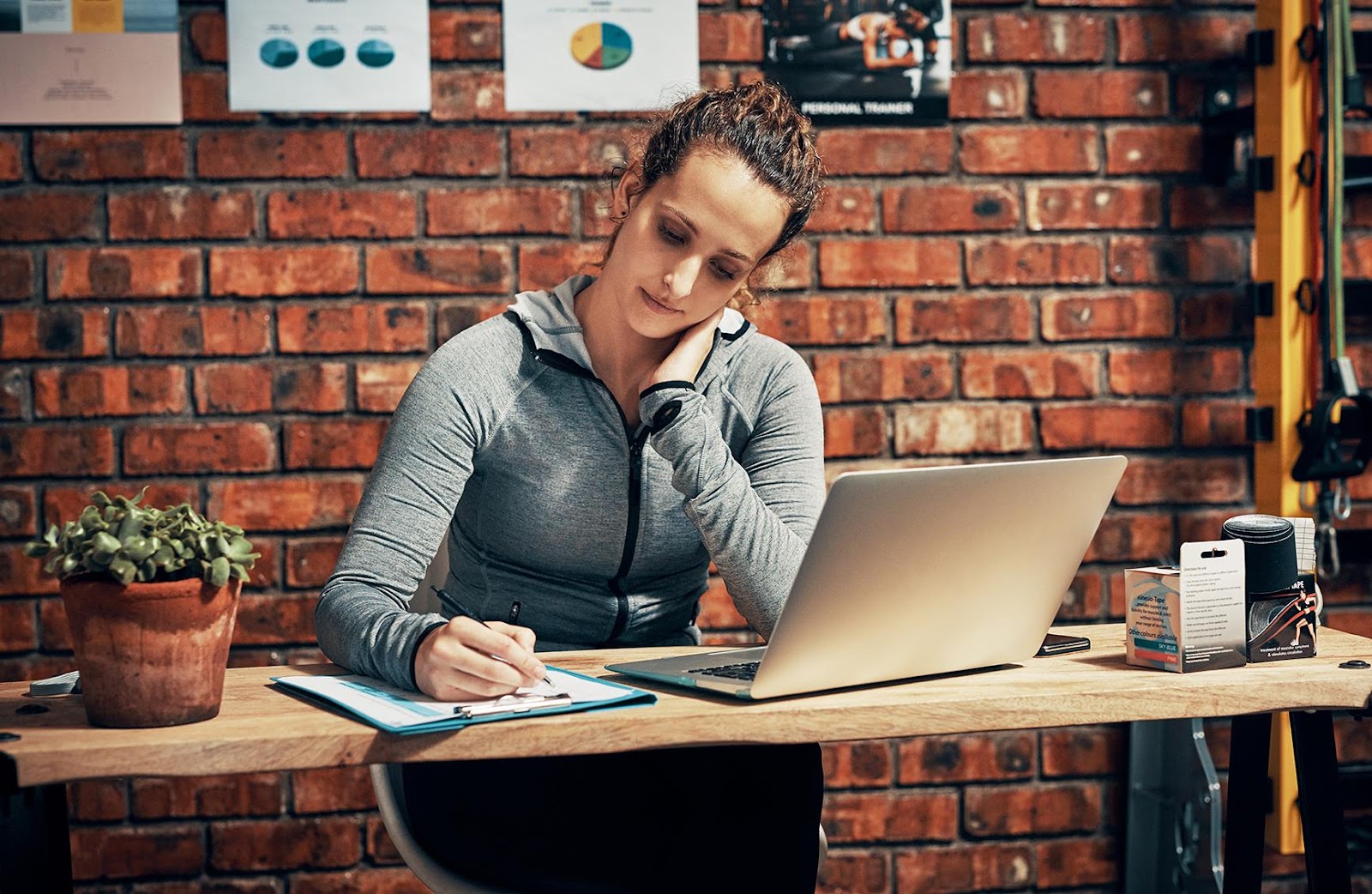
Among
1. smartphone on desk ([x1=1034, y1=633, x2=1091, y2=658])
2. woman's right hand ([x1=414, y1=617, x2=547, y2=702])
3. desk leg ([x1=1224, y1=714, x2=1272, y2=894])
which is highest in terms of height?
woman's right hand ([x1=414, y1=617, x2=547, y2=702])

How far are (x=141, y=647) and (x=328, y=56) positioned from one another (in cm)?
124

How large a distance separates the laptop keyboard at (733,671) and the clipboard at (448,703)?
0.07 m

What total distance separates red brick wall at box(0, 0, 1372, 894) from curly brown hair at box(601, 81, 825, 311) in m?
0.53

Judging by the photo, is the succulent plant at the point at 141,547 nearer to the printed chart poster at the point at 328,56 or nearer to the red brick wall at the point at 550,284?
the red brick wall at the point at 550,284

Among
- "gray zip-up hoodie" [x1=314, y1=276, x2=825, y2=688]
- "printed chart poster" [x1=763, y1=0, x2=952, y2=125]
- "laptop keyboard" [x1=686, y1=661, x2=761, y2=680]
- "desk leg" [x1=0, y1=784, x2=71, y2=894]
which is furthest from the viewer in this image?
"printed chart poster" [x1=763, y1=0, x2=952, y2=125]

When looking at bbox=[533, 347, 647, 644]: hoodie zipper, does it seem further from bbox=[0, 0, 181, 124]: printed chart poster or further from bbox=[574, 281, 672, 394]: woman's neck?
bbox=[0, 0, 181, 124]: printed chart poster

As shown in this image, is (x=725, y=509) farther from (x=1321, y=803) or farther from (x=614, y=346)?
(x=1321, y=803)

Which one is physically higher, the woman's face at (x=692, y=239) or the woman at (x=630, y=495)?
the woman's face at (x=692, y=239)

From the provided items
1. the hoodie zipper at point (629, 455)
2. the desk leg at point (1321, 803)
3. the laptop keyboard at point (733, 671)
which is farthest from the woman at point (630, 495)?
the desk leg at point (1321, 803)

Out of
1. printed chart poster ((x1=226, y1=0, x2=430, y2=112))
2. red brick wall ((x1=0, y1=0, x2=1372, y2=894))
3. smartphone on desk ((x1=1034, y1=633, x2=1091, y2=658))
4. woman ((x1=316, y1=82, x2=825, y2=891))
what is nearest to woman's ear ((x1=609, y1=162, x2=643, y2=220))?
woman ((x1=316, y1=82, x2=825, y2=891))

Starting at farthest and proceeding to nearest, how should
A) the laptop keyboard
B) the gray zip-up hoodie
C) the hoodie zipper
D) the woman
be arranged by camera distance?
the hoodie zipper, the gray zip-up hoodie, the woman, the laptop keyboard

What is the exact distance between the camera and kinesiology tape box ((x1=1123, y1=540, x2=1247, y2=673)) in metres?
1.11

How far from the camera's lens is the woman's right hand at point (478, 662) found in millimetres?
983

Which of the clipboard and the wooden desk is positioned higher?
the clipboard
